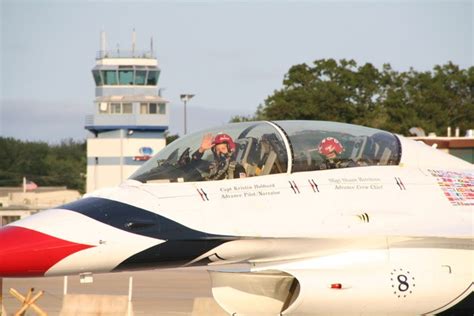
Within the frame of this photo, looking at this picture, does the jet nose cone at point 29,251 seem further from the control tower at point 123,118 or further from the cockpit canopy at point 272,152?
the control tower at point 123,118

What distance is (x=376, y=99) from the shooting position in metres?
78.0

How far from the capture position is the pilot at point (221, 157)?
1298 cm

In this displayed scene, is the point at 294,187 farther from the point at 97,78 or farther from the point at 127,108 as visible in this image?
the point at 97,78

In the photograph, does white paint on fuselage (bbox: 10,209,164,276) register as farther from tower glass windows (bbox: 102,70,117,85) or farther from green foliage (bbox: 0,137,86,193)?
green foliage (bbox: 0,137,86,193)

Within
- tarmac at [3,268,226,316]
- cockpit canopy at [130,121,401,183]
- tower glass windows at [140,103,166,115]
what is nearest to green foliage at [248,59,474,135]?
tower glass windows at [140,103,166,115]

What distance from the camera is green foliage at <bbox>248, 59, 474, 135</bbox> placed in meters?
74.6

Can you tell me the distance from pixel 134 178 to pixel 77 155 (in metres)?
91.9

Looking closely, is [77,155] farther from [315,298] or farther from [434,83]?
[315,298]

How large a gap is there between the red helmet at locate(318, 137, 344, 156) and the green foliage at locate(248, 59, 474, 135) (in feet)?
188

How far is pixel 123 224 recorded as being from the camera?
12.3 m

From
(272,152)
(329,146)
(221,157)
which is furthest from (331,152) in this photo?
(221,157)

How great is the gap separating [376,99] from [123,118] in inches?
678

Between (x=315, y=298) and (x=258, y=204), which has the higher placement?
(x=258, y=204)

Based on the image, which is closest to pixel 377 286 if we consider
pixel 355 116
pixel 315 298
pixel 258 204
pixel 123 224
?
pixel 315 298
